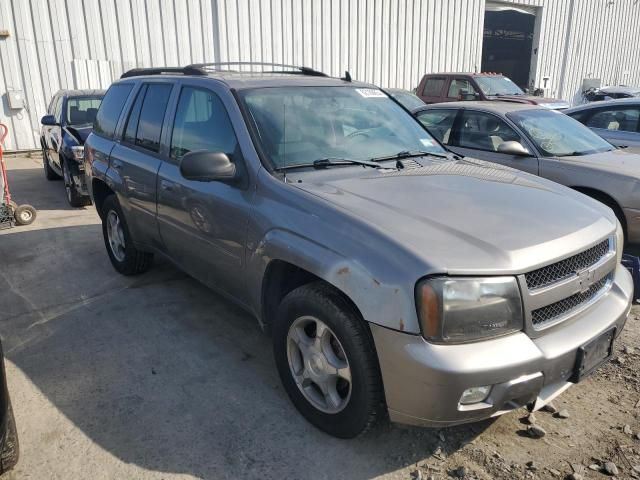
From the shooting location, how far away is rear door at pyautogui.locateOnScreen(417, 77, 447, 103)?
1326 centimetres

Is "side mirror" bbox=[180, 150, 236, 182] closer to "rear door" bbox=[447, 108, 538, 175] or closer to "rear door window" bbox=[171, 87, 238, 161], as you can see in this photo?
"rear door window" bbox=[171, 87, 238, 161]

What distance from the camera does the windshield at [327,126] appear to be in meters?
3.20

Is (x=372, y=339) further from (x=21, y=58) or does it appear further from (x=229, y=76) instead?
(x=21, y=58)

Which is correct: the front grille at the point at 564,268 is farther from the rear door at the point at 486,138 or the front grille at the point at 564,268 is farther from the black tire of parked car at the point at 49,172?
the black tire of parked car at the point at 49,172

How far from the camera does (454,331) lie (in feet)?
7.14

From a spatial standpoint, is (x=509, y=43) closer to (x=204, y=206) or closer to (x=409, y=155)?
(x=409, y=155)

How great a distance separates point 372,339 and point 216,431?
43.2 inches

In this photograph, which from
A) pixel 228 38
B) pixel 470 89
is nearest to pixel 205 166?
pixel 470 89

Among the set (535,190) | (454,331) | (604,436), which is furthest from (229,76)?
(604,436)

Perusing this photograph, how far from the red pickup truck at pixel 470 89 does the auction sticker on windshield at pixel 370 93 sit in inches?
358

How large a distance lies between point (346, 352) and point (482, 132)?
4579mm

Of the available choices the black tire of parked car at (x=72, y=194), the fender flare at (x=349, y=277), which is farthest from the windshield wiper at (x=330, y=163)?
the black tire of parked car at (x=72, y=194)

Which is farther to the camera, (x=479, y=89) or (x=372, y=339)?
(x=479, y=89)

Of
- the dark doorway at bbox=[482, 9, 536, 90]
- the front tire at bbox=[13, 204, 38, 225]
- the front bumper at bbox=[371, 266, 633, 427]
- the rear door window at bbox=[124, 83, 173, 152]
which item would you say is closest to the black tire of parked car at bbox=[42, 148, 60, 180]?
the front tire at bbox=[13, 204, 38, 225]
